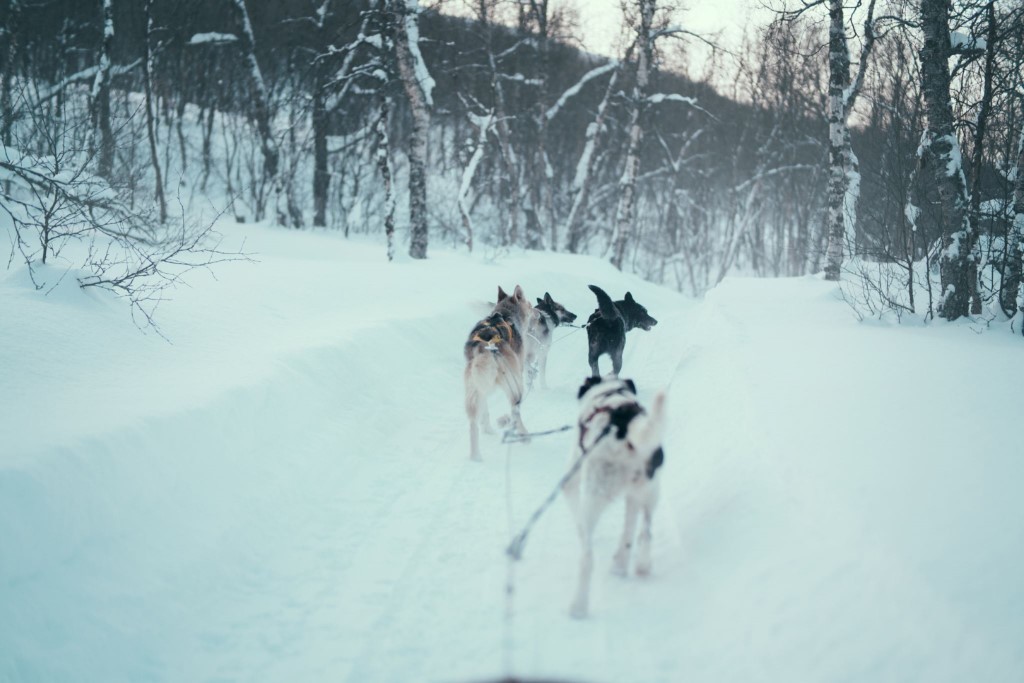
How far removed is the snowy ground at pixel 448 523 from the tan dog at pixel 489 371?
0.27 m

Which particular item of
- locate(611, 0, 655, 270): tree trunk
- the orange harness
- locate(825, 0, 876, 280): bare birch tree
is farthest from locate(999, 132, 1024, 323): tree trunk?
locate(611, 0, 655, 270): tree trunk

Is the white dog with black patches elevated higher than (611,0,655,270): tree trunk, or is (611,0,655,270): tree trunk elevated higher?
(611,0,655,270): tree trunk

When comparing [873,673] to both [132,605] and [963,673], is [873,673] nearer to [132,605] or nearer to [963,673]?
[963,673]

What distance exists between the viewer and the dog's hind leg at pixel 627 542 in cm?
300

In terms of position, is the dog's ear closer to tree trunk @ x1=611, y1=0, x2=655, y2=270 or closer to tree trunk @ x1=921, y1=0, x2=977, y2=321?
tree trunk @ x1=921, y1=0, x2=977, y2=321

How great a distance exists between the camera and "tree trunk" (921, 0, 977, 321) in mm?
7090

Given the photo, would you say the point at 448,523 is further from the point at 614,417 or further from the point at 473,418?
the point at 614,417

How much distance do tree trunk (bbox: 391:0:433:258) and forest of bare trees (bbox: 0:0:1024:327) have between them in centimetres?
5

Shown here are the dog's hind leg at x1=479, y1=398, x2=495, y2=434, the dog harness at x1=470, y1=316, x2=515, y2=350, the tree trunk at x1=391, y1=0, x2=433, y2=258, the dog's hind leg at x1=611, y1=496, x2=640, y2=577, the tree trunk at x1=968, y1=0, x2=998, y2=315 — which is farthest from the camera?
the tree trunk at x1=391, y1=0, x2=433, y2=258

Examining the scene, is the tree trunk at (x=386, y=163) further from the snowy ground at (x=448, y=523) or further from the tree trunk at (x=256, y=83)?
the snowy ground at (x=448, y=523)

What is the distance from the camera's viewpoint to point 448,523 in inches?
147

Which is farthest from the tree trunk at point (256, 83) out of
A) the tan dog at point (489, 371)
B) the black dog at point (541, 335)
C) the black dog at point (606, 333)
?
the tan dog at point (489, 371)

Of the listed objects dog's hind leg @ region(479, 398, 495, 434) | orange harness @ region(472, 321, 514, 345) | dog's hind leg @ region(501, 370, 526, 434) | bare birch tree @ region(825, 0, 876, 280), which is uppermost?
bare birch tree @ region(825, 0, 876, 280)

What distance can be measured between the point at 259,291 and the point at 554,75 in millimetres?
20563
